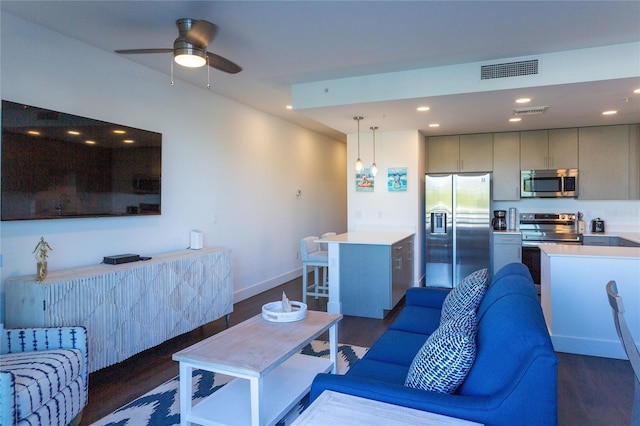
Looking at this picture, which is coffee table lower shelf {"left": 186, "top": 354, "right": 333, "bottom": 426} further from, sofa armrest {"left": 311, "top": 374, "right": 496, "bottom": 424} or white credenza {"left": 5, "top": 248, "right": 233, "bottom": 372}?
white credenza {"left": 5, "top": 248, "right": 233, "bottom": 372}

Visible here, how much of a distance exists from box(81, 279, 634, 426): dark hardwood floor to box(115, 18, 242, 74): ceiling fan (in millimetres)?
2379

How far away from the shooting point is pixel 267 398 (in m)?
2.41

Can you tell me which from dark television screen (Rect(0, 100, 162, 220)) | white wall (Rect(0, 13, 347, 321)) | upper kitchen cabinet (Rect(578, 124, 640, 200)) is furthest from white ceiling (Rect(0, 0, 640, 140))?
upper kitchen cabinet (Rect(578, 124, 640, 200))

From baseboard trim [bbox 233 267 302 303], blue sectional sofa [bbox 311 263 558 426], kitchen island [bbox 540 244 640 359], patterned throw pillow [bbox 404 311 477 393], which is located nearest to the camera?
blue sectional sofa [bbox 311 263 558 426]

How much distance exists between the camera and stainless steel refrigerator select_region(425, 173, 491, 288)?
19.1 ft

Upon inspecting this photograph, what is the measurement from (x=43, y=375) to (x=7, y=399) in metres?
0.26

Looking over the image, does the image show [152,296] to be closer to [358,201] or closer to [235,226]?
[235,226]

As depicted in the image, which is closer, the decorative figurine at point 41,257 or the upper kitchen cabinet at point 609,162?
the decorative figurine at point 41,257

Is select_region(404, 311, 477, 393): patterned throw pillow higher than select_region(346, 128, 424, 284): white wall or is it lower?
lower

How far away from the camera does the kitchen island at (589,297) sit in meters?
3.41

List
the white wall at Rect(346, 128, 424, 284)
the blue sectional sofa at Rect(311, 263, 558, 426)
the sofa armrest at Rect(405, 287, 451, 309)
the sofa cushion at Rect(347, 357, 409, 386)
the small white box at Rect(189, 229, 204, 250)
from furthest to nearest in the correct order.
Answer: the white wall at Rect(346, 128, 424, 284) → the small white box at Rect(189, 229, 204, 250) → the sofa armrest at Rect(405, 287, 451, 309) → the sofa cushion at Rect(347, 357, 409, 386) → the blue sectional sofa at Rect(311, 263, 558, 426)

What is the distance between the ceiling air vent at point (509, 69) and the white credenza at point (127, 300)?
10.3ft

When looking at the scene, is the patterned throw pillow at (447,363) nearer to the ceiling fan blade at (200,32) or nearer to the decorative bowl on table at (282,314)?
the decorative bowl on table at (282,314)

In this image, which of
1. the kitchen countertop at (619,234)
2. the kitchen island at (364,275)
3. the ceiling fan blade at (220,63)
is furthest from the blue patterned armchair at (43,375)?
the kitchen countertop at (619,234)
